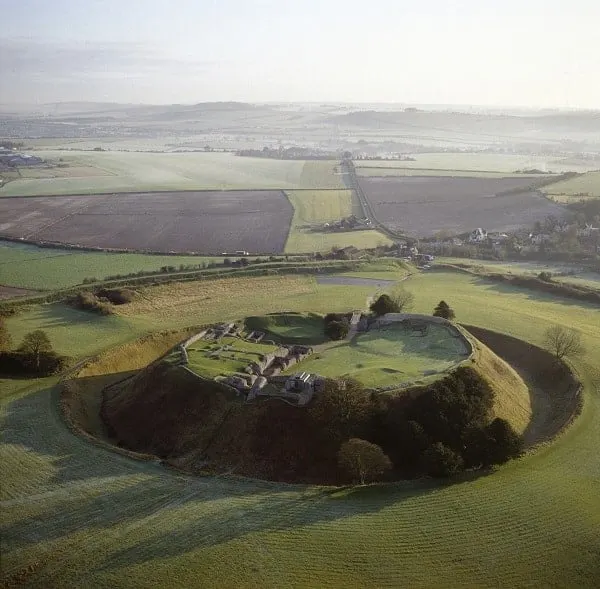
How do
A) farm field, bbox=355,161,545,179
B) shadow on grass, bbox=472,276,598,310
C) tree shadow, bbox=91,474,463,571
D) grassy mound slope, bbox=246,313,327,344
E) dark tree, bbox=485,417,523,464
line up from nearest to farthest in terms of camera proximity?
tree shadow, bbox=91,474,463,571 < dark tree, bbox=485,417,523,464 < grassy mound slope, bbox=246,313,327,344 < shadow on grass, bbox=472,276,598,310 < farm field, bbox=355,161,545,179

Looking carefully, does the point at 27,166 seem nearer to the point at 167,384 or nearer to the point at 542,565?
the point at 167,384

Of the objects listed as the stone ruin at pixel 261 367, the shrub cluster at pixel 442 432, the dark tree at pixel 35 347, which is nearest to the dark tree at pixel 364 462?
the shrub cluster at pixel 442 432

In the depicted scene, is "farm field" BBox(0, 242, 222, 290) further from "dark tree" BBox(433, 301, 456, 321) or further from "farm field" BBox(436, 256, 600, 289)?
"dark tree" BBox(433, 301, 456, 321)

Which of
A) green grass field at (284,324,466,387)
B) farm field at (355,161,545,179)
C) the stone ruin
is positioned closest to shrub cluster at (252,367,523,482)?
the stone ruin

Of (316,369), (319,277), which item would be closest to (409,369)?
(316,369)

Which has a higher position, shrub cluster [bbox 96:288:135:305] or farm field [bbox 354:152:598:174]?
farm field [bbox 354:152:598:174]

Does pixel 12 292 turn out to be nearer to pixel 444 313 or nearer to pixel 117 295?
pixel 117 295

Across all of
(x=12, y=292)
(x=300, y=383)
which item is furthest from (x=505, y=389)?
(x=12, y=292)

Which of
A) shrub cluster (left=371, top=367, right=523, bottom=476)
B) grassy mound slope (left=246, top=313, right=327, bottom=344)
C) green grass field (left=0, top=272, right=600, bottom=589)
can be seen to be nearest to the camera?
green grass field (left=0, top=272, right=600, bottom=589)
